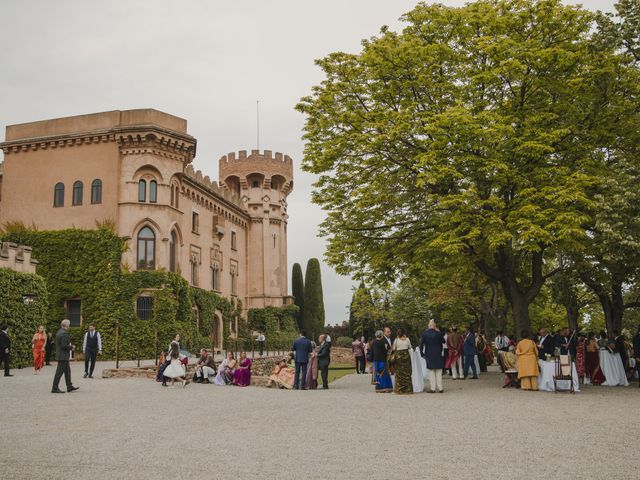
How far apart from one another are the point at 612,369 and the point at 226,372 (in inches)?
449

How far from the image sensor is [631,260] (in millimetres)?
16344

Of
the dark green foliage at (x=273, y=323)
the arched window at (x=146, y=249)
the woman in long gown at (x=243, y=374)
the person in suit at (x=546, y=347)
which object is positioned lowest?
the woman in long gown at (x=243, y=374)

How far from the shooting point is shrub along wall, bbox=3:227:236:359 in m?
30.3

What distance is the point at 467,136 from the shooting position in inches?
615

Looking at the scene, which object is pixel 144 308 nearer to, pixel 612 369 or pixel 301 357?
pixel 301 357

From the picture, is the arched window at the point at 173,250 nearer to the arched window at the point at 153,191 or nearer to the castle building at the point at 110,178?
the castle building at the point at 110,178

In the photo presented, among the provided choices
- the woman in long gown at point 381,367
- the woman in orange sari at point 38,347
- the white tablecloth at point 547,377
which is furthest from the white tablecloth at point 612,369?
the woman in orange sari at point 38,347

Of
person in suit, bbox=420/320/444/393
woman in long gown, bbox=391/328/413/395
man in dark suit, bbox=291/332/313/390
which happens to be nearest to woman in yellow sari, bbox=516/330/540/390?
person in suit, bbox=420/320/444/393

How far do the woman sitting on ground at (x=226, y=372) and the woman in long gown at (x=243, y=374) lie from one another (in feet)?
1.06

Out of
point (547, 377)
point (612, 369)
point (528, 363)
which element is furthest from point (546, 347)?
point (612, 369)

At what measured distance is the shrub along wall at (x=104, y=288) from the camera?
99.3ft

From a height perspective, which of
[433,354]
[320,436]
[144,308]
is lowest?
[320,436]

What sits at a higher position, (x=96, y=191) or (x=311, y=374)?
(x=96, y=191)

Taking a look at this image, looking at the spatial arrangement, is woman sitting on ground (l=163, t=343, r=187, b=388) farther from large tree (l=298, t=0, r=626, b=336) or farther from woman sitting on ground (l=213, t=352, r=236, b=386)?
large tree (l=298, t=0, r=626, b=336)
